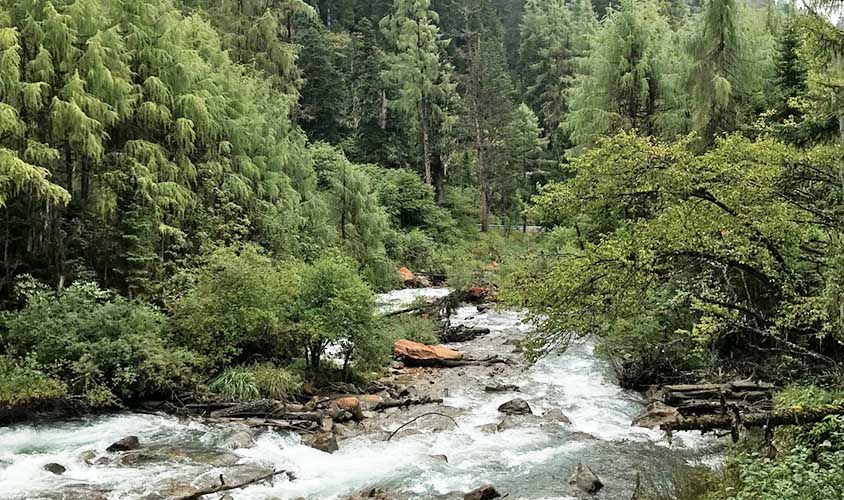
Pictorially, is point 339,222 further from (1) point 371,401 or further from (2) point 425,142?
(2) point 425,142

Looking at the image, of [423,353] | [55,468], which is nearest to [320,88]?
[423,353]

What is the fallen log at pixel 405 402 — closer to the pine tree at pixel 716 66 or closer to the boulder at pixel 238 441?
the boulder at pixel 238 441

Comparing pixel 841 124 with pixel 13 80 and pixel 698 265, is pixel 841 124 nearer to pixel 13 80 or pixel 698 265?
pixel 698 265

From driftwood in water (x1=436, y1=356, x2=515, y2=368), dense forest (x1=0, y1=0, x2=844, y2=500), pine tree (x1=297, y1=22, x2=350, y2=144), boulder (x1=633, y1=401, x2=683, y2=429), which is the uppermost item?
→ pine tree (x1=297, y1=22, x2=350, y2=144)

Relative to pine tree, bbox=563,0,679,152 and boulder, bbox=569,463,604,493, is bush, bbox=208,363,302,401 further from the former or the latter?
pine tree, bbox=563,0,679,152

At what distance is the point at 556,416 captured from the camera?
13953 millimetres

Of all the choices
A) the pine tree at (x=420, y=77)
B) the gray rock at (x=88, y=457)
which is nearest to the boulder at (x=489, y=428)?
the gray rock at (x=88, y=457)

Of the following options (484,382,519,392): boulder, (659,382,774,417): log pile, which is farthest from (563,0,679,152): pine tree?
(659,382,774,417): log pile

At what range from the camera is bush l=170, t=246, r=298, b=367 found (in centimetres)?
1489

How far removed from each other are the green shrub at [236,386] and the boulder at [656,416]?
26.9 ft

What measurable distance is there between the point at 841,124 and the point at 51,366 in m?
14.0

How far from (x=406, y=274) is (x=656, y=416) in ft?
68.3

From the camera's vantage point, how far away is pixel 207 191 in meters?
19.8

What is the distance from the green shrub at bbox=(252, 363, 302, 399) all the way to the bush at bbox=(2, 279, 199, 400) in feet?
4.88
